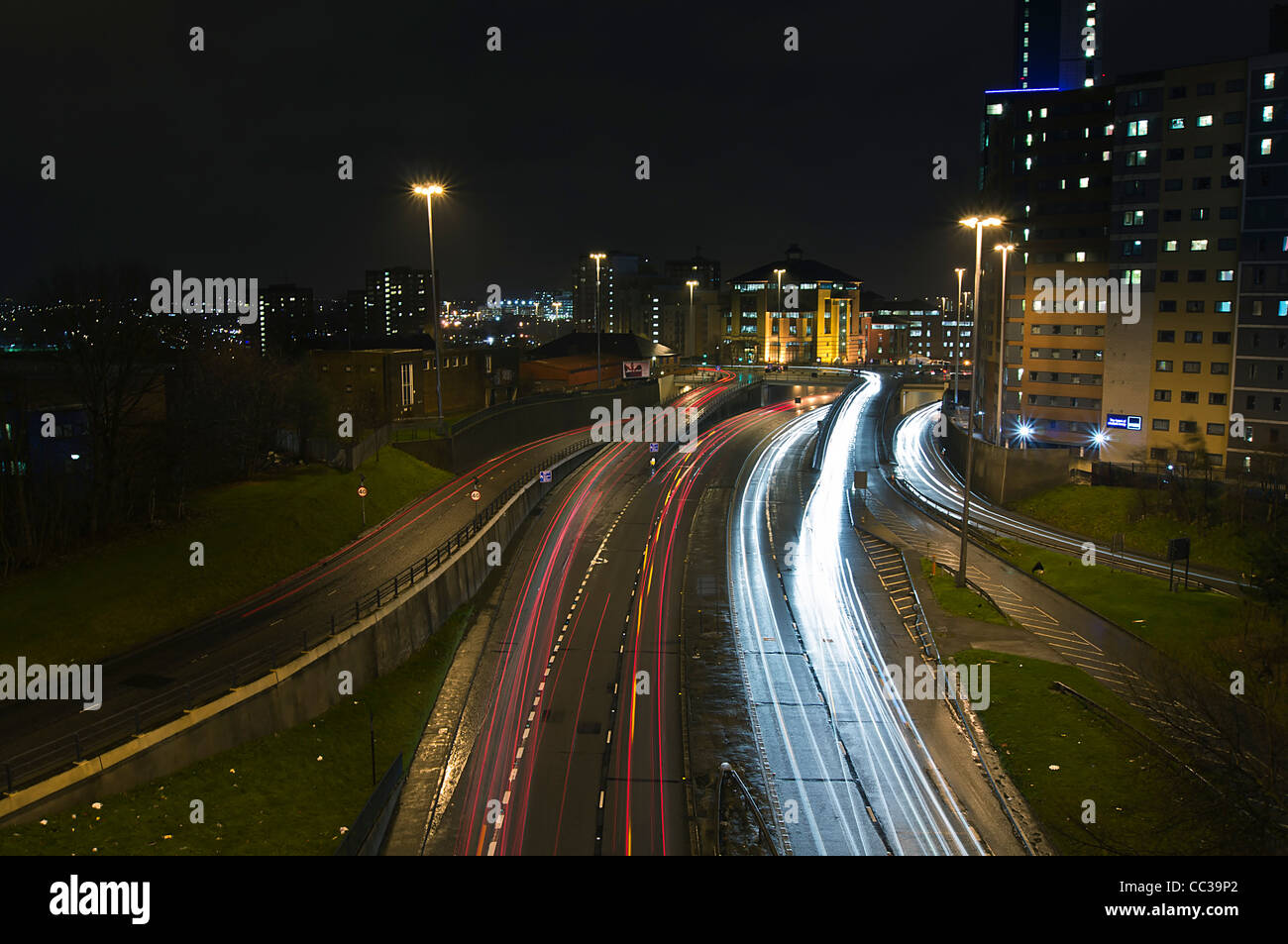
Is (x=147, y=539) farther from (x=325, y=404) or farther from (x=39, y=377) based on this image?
(x=325, y=404)

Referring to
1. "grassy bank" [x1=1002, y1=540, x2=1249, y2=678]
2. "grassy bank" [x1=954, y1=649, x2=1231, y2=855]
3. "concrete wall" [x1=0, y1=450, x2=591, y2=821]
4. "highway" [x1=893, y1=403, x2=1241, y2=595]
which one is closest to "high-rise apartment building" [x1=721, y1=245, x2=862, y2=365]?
"highway" [x1=893, y1=403, x2=1241, y2=595]

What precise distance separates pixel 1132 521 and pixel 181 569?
40.9m

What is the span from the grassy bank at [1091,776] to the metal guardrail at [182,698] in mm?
17618

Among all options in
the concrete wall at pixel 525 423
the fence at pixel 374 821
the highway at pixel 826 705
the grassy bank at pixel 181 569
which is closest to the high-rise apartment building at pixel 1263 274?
the highway at pixel 826 705

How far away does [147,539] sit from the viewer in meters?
30.1

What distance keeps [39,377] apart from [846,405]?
59029 millimetres

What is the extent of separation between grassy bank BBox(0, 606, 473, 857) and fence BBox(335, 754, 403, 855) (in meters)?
0.74

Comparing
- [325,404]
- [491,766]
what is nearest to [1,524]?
[491,766]

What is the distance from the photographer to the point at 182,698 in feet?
68.6

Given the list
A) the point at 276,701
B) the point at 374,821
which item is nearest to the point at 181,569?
the point at 276,701

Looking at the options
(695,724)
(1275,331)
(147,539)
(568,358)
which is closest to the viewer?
(695,724)

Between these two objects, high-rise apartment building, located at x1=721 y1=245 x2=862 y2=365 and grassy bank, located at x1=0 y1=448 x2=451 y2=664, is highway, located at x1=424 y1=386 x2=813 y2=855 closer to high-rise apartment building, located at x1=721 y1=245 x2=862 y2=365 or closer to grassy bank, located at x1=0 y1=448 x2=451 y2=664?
grassy bank, located at x1=0 y1=448 x2=451 y2=664

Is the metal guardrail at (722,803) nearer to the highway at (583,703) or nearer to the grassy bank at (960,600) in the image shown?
the highway at (583,703)

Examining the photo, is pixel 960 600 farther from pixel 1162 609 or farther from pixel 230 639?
pixel 230 639
